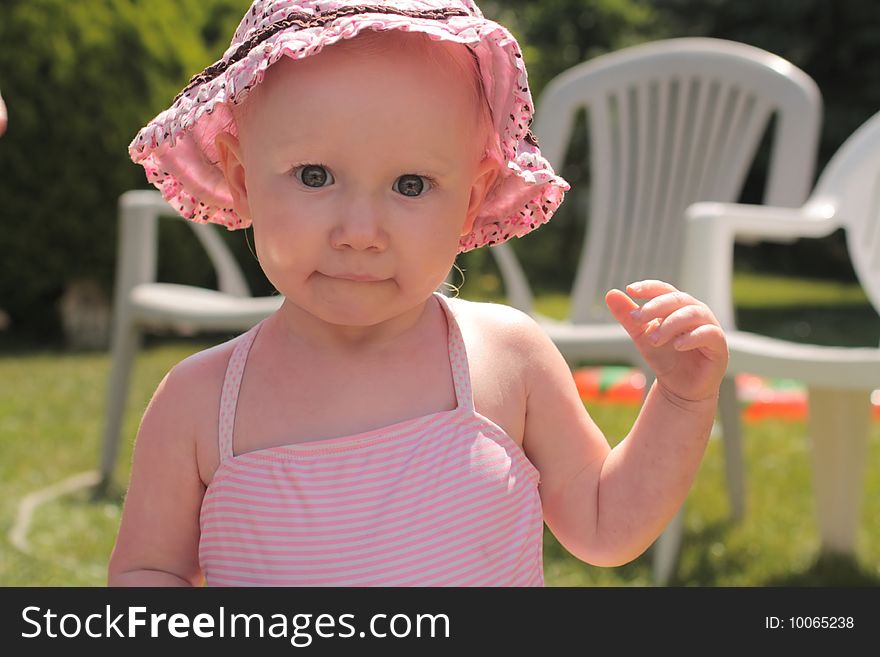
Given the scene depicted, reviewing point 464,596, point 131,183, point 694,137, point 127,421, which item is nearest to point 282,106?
point 464,596

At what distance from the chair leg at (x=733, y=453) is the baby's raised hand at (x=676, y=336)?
245 cm

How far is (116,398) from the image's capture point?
13.3 feet

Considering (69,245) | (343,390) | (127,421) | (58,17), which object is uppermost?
(58,17)

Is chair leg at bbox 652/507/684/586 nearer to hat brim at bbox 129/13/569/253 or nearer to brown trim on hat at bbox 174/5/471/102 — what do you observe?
hat brim at bbox 129/13/569/253

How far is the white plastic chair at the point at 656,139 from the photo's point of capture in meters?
4.11

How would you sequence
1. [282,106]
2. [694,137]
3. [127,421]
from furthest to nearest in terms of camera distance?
[127,421]
[694,137]
[282,106]

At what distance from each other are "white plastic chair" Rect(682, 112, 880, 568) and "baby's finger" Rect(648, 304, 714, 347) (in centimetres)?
152

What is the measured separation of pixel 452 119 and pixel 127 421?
400 centimetres

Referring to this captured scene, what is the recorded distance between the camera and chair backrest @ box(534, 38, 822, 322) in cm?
414

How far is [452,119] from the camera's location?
4.17ft

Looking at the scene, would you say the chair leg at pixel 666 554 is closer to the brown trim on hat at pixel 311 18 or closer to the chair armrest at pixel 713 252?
the chair armrest at pixel 713 252

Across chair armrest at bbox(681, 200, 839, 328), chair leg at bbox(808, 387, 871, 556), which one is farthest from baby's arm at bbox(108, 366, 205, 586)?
chair leg at bbox(808, 387, 871, 556)

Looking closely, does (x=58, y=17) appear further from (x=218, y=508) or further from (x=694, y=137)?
(x=218, y=508)

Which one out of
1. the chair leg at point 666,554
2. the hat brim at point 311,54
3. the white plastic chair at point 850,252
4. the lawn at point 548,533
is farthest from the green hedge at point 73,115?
the hat brim at point 311,54
